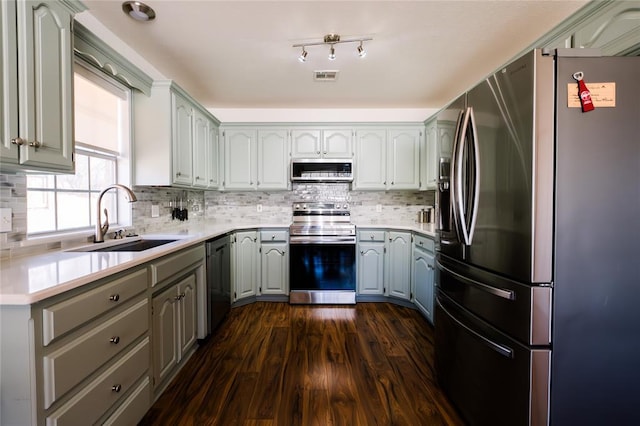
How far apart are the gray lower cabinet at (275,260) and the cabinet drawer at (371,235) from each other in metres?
0.90

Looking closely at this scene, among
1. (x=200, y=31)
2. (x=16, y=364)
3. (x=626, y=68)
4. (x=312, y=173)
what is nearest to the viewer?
(x=16, y=364)

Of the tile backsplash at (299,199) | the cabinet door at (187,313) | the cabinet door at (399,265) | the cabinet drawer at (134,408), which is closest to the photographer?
the cabinet drawer at (134,408)

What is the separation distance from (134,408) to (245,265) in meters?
1.88

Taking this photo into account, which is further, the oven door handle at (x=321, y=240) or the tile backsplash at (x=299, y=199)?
the tile backsplash at (x=299, y=199)

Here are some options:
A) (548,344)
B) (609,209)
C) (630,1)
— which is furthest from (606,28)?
(548,344)

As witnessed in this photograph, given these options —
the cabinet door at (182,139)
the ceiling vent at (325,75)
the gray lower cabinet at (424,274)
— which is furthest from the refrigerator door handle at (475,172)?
the cabinet door at (182,139)

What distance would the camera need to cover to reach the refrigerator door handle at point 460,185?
142 cm

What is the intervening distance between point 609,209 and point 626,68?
0.57 meters

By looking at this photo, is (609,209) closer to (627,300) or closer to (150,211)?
(627,300)

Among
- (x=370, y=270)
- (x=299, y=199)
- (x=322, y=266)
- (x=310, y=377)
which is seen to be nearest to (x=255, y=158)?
(x=299, y=199)

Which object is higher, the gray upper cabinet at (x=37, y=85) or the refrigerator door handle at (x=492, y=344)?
the gray upper cabinet at (x=37, y=85)

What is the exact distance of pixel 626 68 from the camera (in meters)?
1.09

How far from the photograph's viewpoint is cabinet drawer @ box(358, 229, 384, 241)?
129 inches

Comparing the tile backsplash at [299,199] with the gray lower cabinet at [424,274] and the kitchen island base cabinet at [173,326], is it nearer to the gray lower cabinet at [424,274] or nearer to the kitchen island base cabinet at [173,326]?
the gray lower cabinet at [424,274]
